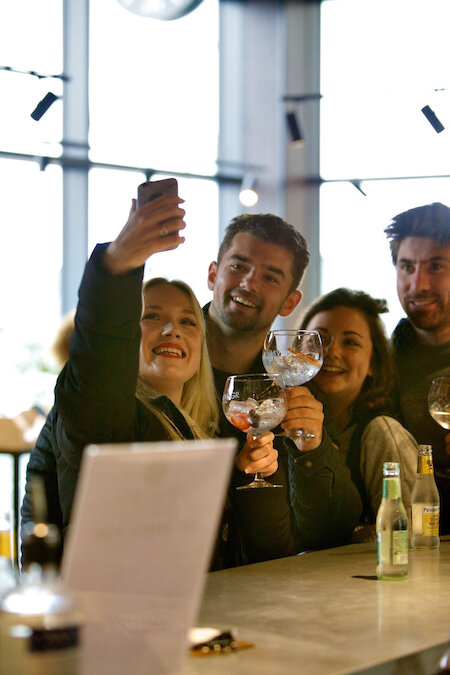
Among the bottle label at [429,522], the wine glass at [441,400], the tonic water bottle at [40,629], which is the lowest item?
the bottle label at [429,522]

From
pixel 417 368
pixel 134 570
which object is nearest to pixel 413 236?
pixel 417 368

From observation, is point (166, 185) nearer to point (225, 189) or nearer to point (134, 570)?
point (134, 570)

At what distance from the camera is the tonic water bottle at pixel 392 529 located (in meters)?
2.13

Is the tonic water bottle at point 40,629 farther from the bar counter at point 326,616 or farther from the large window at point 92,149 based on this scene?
the large window at point 92,149

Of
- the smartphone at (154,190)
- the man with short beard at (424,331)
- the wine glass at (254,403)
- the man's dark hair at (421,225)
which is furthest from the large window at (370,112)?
the wine glass at (254,403)

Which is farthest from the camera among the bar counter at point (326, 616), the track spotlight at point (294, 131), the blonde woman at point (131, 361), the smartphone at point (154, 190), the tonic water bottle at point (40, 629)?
the track spotlight at point (294, 131)

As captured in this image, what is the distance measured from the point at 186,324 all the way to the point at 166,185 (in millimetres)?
466

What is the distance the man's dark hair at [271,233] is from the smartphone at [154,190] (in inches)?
23.6

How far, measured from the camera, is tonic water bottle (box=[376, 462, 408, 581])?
6.98 feet

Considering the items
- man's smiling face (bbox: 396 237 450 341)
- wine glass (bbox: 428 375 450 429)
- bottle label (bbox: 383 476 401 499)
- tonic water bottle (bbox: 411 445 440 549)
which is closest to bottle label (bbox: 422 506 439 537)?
tonic water bottle (bbox: 411 445 440 549)

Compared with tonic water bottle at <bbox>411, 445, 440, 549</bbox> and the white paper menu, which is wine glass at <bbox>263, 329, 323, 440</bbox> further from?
the white paper menu

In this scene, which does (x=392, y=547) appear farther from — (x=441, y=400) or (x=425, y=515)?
(x=441, y=400)

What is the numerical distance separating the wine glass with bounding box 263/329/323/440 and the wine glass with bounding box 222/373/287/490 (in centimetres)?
28

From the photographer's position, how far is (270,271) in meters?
3.46
